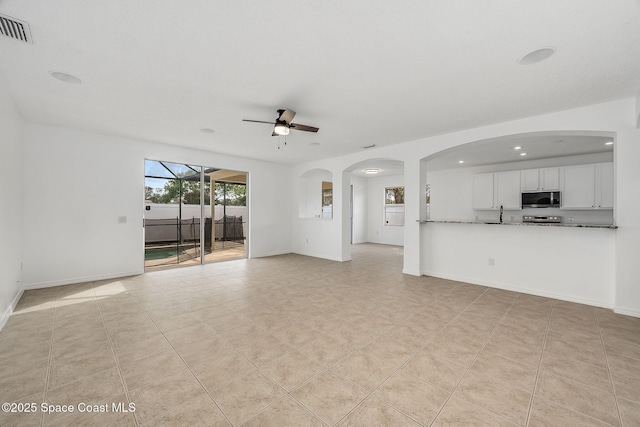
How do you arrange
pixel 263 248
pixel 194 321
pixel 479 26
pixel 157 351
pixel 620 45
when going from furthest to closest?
pixel 263 248 → pixel 194 321 → pixel 157 351 → pixel 620 45 → pixel 479 26

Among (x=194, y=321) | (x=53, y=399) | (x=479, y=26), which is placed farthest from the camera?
(x=194, y=321)

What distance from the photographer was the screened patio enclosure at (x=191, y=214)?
590cm

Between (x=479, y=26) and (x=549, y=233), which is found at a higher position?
(x=479, y=26)

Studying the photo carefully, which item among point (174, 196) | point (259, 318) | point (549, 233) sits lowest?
point (259, 318)

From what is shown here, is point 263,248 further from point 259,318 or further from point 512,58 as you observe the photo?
point 512,58

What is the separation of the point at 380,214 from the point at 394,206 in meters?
0.64

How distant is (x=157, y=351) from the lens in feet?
7.63

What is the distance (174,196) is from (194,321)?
4.10m

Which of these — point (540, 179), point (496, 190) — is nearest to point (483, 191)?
point (496, 190)

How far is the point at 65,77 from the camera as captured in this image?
2760mm

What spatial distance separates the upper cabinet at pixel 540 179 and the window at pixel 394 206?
3729 millimetres

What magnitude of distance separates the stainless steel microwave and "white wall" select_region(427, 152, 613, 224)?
0.47 meters

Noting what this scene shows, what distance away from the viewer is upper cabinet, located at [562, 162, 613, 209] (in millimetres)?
5559

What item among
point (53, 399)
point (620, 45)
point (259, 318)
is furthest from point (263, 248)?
point (620, 45)
